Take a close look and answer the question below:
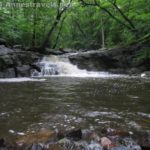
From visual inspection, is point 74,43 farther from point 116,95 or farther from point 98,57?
point 116,95

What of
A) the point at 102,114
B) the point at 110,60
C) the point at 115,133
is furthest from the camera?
the point at 110,60

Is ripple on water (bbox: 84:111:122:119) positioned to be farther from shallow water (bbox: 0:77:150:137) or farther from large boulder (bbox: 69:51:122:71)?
large boulder (bbox: 69:51:122:71)

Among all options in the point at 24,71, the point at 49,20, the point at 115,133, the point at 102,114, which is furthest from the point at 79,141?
the point at 49,20

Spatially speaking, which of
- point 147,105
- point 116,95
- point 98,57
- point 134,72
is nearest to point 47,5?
point 98,57

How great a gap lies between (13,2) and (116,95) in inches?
695

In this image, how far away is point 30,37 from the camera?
3020 centimetres

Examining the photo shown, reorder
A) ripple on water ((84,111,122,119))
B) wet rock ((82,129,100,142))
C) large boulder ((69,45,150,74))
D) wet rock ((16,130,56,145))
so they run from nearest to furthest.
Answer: wet rock ((16,130,56,145)) < wet rock ((82,129,100,142)) < ripple on water ((84,111,122,119)) < large boulder ((69,45,150,74))

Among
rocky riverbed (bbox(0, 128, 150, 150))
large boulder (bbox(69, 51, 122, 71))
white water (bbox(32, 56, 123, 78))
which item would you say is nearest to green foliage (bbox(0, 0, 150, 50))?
large boulder (bbox(69, 51, 122, 71))

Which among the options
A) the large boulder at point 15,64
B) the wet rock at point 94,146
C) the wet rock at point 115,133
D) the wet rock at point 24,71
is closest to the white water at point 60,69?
the wet rock at point 24,71

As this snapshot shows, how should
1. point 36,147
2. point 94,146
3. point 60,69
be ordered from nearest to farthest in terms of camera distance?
1. point 36,147
2. point 94,146
3. point 60,69

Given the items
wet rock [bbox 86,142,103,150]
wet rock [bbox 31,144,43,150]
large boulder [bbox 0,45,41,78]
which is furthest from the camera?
large boulder [bbox 0,45,41,78]

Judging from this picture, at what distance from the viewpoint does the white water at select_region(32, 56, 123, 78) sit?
20.5 metres

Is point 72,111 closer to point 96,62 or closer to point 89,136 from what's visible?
point 89,136

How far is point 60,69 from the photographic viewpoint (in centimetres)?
2153
